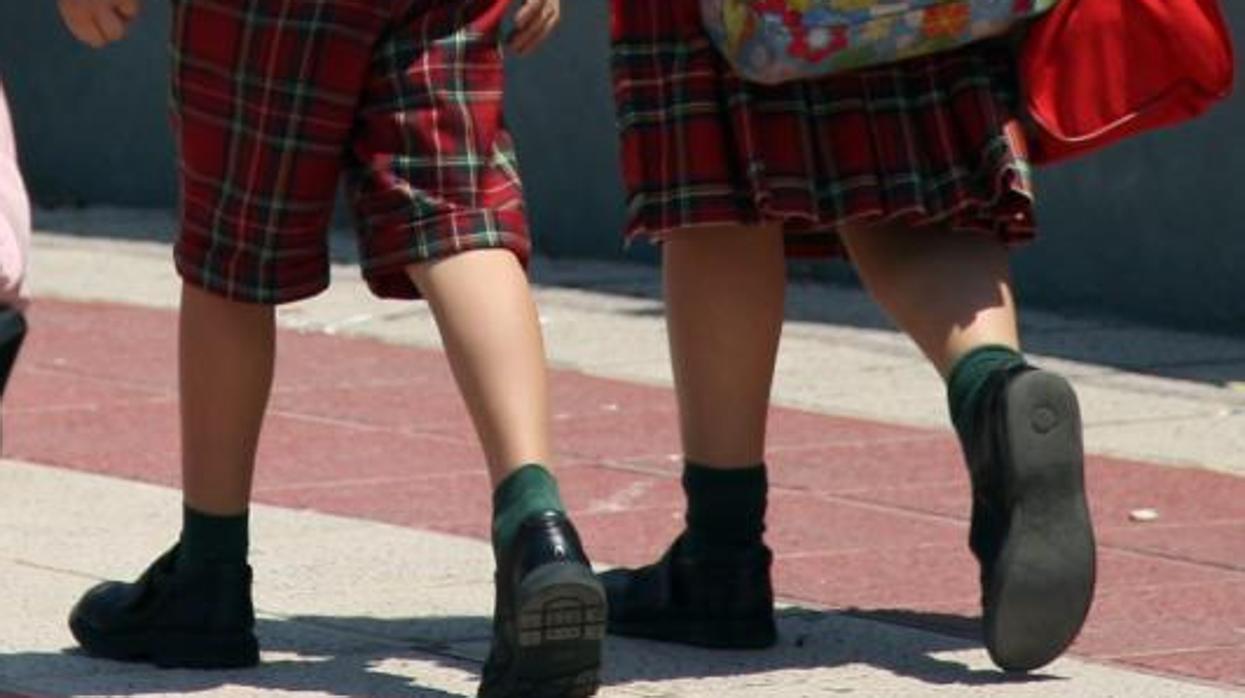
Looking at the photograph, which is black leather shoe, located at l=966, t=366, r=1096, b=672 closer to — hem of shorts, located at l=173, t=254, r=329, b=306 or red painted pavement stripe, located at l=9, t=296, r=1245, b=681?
red painted pavement stripe, located at l=9, t=296, r=1245, b=681

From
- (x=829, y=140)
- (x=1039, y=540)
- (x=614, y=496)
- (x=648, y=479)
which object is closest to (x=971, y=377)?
(x=1039, y=540)

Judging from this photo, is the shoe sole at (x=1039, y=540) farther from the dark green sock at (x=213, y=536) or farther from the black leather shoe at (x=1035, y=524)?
the dark green sock at (x=213, y=536)

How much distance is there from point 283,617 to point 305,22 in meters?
1.20

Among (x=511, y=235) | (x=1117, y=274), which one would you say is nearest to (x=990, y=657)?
(x=511, y=235)

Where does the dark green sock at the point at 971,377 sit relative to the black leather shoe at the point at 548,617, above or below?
above

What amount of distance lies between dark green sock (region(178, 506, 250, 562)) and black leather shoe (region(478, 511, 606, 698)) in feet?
1.98

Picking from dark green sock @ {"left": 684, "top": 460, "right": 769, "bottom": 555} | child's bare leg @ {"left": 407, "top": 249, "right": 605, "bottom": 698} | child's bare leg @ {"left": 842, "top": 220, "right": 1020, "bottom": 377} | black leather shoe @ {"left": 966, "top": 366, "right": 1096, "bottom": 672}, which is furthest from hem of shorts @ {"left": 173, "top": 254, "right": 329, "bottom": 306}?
black leather shoe @ {"left": 966, "top": 366, "right": 1096, "bottom": 672}

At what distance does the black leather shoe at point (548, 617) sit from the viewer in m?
4.36

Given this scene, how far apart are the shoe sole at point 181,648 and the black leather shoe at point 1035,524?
3.71ft

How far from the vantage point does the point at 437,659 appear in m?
4.98

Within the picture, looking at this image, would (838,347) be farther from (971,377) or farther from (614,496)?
(971,377)

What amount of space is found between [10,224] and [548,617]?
90 cm

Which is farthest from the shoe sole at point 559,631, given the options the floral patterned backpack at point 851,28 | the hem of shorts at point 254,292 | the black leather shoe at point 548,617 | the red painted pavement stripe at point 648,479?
the red painted pavement stripe at point 648,479

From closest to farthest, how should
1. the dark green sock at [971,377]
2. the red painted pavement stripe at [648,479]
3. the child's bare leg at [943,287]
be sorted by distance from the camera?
the dark green sock at [971,377], the child's bare leg at [943,287], the red painted pavement stripe at [648,479]
